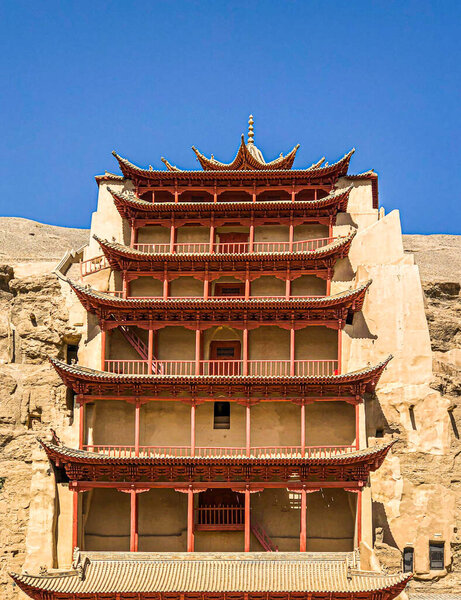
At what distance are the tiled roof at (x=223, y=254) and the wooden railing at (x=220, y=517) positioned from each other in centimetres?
997

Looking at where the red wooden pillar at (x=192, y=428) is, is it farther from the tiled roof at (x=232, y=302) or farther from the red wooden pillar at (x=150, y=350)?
the tiled roof at (x=232, y=302)

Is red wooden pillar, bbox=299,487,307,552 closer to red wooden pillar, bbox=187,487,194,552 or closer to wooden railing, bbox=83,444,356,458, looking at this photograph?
wooden railing, bbox=83,444,356,458

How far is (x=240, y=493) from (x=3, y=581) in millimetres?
9521

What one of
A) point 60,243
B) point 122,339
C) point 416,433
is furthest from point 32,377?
point 60,243

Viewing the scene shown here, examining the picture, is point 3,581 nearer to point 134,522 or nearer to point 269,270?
point 134,522

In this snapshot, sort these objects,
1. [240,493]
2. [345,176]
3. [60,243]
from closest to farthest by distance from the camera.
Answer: [240,493] < [345,176] < [60,243]

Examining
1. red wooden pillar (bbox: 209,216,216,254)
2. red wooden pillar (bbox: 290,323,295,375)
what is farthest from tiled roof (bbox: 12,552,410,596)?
red wooden pillar (bbox: 209,216,216,254)

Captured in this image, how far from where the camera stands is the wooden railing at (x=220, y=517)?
33.3m

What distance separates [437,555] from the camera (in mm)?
34344

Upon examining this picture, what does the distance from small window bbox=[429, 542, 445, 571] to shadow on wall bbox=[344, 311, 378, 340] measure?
8585 mm

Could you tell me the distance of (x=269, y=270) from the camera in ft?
121

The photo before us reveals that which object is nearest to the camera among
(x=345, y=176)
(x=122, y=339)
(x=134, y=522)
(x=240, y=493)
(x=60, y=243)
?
(x=134, y=522)

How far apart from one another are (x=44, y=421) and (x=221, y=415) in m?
7.35

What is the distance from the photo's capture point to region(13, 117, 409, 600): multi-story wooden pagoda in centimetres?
3017
